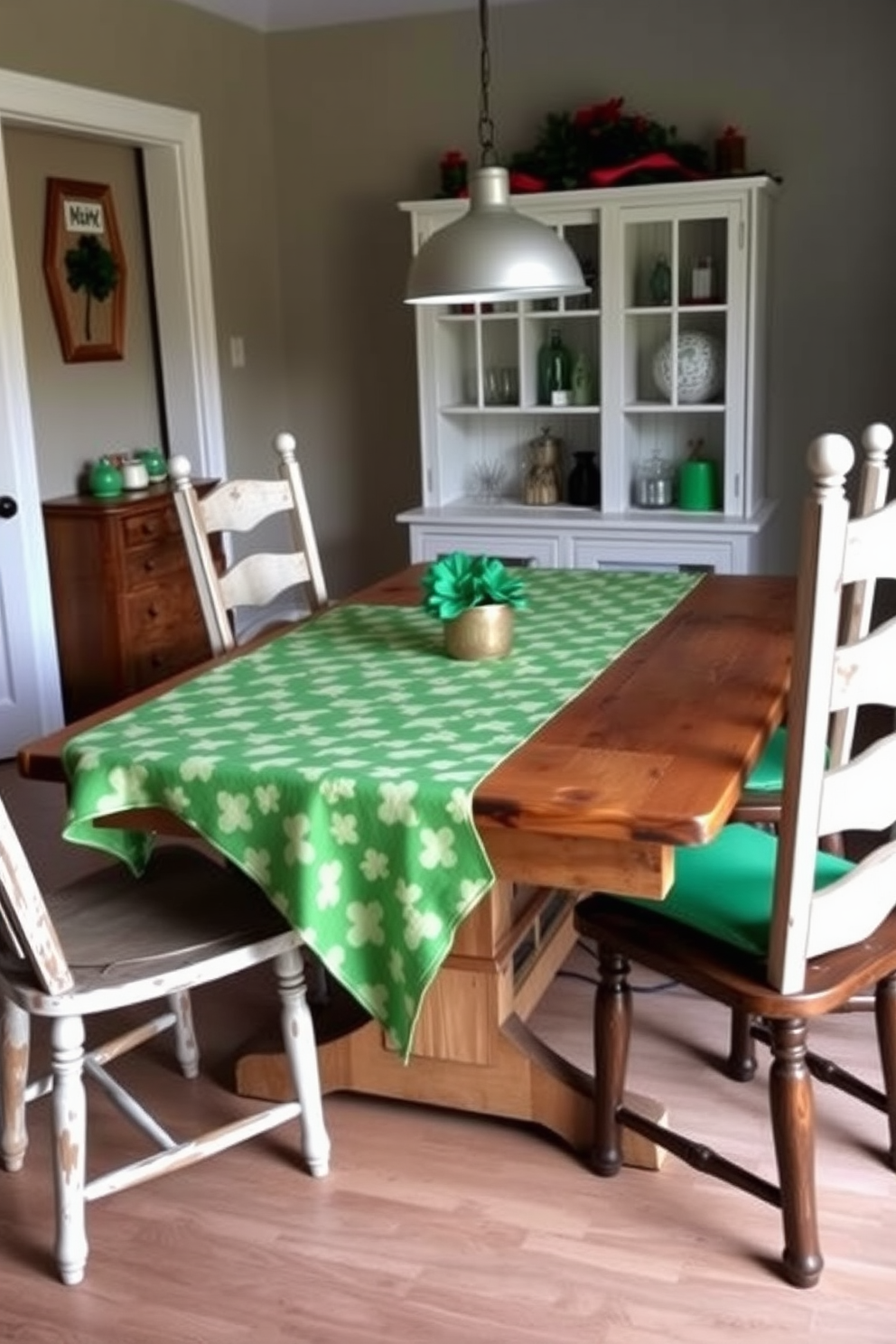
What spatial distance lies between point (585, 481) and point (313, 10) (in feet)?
6.84

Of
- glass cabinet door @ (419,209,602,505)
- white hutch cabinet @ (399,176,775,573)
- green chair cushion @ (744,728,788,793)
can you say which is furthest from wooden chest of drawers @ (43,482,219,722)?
green chair cushion @ (744,728,788,793)

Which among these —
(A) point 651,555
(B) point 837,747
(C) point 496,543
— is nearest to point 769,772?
(B) point 837,747

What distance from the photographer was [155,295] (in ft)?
16.7

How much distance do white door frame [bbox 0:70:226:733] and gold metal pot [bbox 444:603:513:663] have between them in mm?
2377

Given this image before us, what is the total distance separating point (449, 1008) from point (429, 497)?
2.89 metres

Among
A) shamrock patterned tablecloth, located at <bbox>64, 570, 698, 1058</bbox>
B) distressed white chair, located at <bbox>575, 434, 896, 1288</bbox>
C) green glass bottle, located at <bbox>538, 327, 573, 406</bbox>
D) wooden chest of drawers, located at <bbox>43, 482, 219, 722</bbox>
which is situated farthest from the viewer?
green glass bottle, located at <bbox>538, 327, 573, 406</bbox>

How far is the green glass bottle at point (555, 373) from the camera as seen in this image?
15.3 ft

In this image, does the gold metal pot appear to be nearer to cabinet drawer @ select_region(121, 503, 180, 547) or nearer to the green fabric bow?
the green fabric bow

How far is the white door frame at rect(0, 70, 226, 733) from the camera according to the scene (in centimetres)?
416

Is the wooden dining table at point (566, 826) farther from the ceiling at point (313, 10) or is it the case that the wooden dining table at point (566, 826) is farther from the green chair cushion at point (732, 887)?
the ceiling at point (313, 10)

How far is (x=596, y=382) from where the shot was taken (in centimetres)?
469

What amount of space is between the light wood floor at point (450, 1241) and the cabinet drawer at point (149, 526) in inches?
94.8

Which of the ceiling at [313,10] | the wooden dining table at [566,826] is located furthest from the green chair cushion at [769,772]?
the ceiling at [313,10]

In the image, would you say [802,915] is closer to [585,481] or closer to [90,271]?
[585,481]
